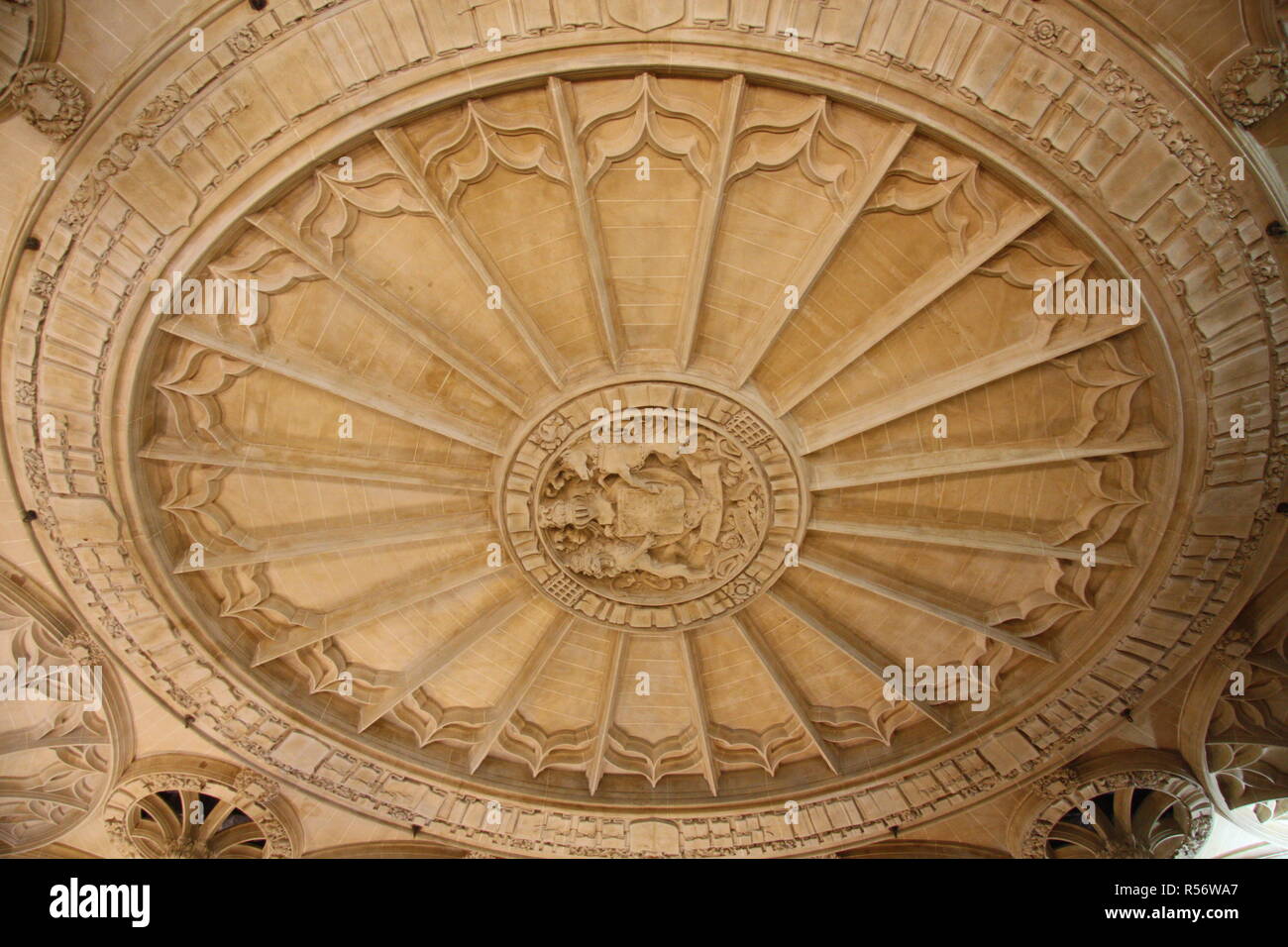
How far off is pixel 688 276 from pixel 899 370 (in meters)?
3.37

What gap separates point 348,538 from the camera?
1412 cm

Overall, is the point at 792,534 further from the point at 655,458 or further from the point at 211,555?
the point at 211,555

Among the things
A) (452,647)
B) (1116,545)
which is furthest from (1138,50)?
(452,647)

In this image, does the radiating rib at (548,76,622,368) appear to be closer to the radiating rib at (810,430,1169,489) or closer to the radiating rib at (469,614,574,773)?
the radiating rib at (810,430,1169,489)

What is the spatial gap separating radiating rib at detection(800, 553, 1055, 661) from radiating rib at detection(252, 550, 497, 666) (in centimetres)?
542

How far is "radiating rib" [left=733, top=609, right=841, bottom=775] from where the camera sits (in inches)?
600

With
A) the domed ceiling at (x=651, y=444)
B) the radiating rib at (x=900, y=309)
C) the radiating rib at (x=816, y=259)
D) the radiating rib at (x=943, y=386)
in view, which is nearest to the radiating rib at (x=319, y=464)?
the domed ceiling at (x=651, y=444)

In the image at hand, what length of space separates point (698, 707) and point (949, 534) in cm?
524

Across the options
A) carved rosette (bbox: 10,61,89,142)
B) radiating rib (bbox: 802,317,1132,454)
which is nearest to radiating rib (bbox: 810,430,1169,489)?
radiating rib (bbox: 802,317,1132,454)

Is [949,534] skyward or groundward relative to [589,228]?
groundward

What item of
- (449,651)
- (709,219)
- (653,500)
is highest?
(709,219)

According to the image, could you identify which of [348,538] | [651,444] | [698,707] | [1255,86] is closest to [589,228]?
[651,444]

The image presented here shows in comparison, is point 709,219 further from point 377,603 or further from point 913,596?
point 377,603

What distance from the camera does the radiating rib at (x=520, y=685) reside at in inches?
606
